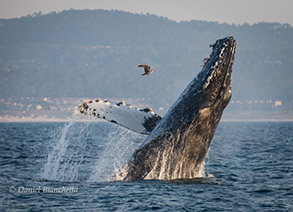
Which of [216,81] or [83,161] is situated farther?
[83,161]

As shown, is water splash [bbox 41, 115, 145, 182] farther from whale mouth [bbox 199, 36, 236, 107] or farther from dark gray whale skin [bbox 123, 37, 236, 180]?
whale mouth [bbox 199, 36, 236, 107]

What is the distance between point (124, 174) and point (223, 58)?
3366mm

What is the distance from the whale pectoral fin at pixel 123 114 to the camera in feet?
32.2

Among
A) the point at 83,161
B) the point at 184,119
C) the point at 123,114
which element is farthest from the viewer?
the point at 83,161

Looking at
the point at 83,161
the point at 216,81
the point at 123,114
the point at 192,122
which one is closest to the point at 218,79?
the point at 216,81

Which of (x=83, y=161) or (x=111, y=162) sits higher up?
(x=83, y=161)

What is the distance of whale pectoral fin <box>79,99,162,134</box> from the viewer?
32.2 ft

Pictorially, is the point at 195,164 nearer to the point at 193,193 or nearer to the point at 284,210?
the point at 193,193

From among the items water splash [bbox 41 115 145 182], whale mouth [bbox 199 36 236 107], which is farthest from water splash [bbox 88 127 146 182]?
whale mouth [bbox 199 36 236 107]

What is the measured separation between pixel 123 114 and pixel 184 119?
1.19 m

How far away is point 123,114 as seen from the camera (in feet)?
33.0

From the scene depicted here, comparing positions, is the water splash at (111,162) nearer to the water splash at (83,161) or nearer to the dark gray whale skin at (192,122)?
the water splash at (83,161)

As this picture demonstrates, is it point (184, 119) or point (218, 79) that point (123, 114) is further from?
point (218, 79)

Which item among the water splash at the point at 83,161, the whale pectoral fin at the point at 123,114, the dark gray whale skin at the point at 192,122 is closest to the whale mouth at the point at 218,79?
the dark gray whale skin at the point at 192,122
